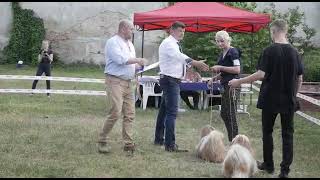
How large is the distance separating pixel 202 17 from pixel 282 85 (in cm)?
635

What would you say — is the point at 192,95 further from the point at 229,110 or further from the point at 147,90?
the point at 229,110

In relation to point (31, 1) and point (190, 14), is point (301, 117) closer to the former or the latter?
point (190, 14)

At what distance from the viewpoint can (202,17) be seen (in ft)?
38.4

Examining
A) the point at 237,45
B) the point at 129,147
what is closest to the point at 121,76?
the point at 129,147

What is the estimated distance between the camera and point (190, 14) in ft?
38.8

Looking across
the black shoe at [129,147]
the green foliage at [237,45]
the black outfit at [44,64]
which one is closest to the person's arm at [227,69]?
the black shoe at [129,147]

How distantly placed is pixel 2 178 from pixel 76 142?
2308 millimetres

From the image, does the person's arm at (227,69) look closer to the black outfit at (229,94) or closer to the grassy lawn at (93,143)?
the black outfit at (229,94)

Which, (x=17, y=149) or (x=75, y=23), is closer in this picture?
(x=17, y=149)

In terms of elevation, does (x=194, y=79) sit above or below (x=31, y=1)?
below

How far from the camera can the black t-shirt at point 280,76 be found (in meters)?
5.54

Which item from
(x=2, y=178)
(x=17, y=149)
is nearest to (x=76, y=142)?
(x=17, y=149)

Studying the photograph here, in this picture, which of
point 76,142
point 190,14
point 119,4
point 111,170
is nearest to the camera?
point 111,170

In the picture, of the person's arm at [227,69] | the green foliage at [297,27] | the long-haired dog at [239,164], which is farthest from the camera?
the green foliage at [297,27]
